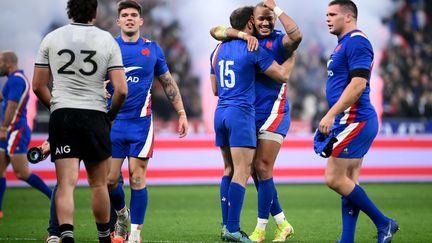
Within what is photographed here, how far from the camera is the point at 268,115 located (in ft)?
29.4

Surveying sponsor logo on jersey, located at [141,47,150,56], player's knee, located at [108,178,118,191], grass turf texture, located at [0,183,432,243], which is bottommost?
grass turf texture, located at [0,183,432,243]

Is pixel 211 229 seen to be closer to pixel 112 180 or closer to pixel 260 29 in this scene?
pixel 112 180

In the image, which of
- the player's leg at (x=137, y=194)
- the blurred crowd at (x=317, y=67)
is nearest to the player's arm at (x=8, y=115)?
the player's leg at (x=137, y=194)

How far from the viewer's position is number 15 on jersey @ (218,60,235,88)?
341 inches

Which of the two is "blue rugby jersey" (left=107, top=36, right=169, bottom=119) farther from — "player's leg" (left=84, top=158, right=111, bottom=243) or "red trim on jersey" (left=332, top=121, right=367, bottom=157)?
"red trim on jersey" (left=332, top=121, right=367, bottom=157)

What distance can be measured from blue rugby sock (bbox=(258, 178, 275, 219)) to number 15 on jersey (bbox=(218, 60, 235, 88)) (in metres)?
1.13

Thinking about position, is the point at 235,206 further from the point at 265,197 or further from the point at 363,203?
the point at 363,203

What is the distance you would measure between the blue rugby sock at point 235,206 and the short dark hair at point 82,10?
2549 mm

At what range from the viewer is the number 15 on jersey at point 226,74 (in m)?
8.66

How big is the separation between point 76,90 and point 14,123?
5734 mm

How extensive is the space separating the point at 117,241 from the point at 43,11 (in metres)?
13.6

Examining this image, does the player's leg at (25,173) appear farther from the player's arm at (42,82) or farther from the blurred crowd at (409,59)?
the blurred crowd at (409,59)

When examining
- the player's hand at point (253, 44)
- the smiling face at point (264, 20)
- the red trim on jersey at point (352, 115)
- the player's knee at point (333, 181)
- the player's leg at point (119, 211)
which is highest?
the smiling face at point (264, 20)

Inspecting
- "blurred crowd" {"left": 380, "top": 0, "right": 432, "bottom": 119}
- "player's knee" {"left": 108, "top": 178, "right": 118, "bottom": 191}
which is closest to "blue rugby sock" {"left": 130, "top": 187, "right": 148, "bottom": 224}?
"player's knee" {"left": 108, "top": 178, "right": 118, "bottom": 191}
